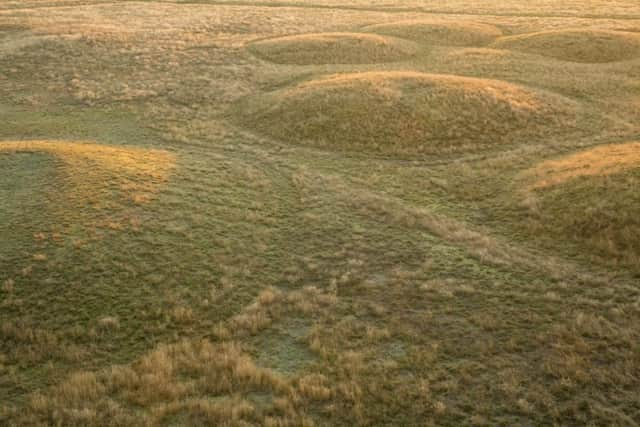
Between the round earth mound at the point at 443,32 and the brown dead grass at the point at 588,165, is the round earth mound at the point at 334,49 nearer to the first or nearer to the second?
the round earth mound at the point at 443,32

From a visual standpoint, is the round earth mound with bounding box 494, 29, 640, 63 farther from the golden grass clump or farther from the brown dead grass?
the golden grass clump

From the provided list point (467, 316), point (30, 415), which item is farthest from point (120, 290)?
point (467, 316)

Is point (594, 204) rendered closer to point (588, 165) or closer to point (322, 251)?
point (588, 165)

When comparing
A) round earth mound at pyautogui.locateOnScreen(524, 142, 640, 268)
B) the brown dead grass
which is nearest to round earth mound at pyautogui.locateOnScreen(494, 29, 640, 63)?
the brown dead grass

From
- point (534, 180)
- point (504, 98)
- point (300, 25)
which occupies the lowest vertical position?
point (534, 180)

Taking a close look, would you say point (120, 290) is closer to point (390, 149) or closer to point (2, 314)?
point (2, 314)
